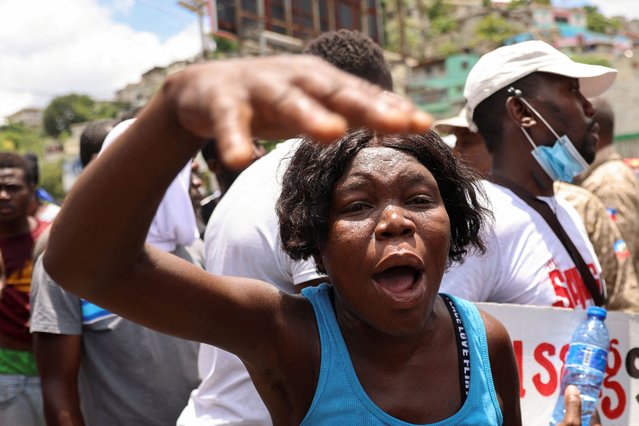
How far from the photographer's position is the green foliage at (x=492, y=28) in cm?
7400

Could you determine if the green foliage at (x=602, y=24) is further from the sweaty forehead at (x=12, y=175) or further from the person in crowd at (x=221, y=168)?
the sweaty forehead at (x=12, y=175)

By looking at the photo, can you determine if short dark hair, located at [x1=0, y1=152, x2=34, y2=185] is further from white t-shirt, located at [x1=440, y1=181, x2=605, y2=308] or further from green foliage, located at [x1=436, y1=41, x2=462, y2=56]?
green foliage, located at [x1=436, y1=41, x2=462, y2=56]

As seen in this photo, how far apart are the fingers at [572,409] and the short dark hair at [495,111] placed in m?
1.25

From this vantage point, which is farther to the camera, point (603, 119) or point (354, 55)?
point (603, 119)

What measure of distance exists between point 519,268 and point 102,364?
1697 mm

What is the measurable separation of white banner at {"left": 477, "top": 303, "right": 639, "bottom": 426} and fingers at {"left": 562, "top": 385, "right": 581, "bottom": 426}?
37 centimetres

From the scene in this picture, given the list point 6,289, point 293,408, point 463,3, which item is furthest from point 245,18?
point 463,3

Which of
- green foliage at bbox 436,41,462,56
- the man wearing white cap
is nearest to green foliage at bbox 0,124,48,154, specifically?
green foliage at bbox 436,41,462,56

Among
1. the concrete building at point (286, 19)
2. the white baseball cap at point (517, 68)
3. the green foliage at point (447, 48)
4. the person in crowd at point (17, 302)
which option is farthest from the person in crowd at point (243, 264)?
the green foliage at point (447, 48)

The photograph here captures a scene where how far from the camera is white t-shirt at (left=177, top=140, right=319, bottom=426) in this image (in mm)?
2506

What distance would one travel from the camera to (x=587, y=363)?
272 centimetres

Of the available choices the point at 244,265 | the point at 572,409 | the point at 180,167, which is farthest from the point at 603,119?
the point at 180,167

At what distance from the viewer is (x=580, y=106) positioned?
10.8 feet

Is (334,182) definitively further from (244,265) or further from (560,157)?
(560,157)
